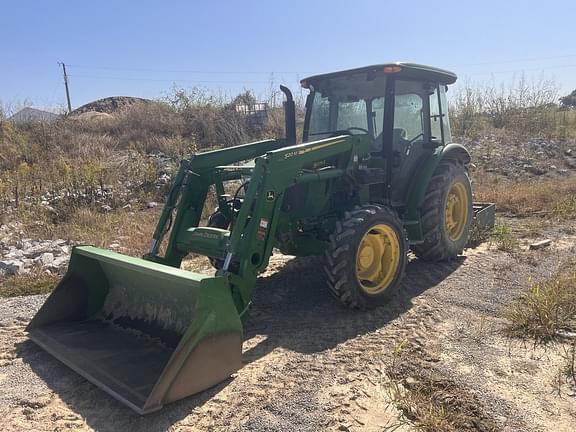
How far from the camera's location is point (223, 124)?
46.2ft

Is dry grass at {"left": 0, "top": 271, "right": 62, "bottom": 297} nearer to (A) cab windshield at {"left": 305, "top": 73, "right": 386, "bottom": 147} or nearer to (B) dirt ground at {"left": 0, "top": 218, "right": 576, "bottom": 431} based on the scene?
(B) dirt ground at {"left": 0, "top": 218, "right": 576, "bottom": 431}

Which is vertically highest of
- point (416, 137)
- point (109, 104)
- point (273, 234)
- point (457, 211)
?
point (109, 104)

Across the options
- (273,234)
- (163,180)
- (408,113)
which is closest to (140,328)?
(273,234)

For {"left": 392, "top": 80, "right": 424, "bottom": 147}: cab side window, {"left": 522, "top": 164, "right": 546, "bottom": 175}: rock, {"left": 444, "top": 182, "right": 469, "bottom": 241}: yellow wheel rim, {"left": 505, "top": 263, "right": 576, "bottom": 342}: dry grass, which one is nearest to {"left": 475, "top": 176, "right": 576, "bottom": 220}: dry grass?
{"left": 522, "top": 164, "right": 546, "bottom": 175}: rock

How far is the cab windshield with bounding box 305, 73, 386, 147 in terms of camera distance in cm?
529

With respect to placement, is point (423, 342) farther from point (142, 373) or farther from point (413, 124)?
point (413, 124)

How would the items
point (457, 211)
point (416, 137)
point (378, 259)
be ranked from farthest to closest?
point (457, 211) → point (416, 137) → point (378, 259)

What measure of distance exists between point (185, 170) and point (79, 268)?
1294 millimetres

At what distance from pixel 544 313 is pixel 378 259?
1431 mm

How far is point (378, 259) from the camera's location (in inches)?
182

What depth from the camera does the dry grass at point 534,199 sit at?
8086mm

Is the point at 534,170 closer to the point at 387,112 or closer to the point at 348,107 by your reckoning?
the point at 348,107

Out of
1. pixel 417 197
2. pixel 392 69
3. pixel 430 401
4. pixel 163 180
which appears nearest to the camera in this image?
pixel 430 401

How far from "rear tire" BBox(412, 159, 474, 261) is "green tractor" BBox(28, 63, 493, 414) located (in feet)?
0.05
